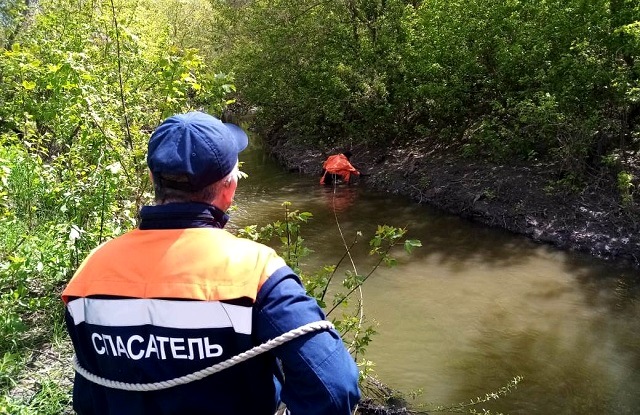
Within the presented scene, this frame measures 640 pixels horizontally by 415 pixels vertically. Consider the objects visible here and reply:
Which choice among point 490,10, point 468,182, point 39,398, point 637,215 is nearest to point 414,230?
point 468,182

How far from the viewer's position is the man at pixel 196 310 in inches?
52.7

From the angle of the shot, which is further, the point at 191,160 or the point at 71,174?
the point at 71,174

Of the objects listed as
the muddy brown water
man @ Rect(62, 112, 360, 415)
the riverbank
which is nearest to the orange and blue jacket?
man @ Rect(62, 112, 360, 415)

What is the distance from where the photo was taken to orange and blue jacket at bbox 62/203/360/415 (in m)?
1.34

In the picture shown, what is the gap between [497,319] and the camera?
22.0 ft

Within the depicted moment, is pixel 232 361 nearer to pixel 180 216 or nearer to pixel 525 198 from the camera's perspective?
pixel 180 216

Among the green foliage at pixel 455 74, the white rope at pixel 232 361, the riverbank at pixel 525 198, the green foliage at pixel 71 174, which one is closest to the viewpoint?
the white rope at pixel 232 361

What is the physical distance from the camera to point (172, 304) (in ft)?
4.42

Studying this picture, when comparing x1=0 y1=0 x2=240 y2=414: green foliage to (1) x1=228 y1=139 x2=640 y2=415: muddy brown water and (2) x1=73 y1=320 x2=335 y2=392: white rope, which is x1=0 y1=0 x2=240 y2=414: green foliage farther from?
(1) x1=228 y1=139 x2=640 y2=415: muddy brown water

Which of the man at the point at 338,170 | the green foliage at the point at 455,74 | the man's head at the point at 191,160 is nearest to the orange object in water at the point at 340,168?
the man at the point at 338,170

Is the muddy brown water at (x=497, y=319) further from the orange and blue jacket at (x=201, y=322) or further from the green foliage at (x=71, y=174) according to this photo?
the orange and blue jacket at (x=201, y=322)

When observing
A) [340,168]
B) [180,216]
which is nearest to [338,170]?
[340,168]

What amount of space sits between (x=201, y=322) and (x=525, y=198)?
9729 mm

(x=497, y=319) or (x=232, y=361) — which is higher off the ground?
(x=232, y=361)
